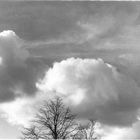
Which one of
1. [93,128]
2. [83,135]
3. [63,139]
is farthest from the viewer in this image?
[93,128]

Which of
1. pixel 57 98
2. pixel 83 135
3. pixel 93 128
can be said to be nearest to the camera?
pixel 57 98

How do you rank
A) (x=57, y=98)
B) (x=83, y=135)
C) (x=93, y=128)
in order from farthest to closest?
(x=93, y=128) < (x=83, y=135) < (x=57, y=98)

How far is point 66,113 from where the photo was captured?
44469 millimetres

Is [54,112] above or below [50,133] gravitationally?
above

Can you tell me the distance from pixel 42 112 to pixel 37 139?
361cm

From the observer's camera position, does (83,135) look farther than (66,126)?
Yes

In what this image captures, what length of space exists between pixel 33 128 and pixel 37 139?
1.53 m

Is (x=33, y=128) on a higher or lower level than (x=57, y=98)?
lower

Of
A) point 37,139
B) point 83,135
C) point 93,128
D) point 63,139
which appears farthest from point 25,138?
point 93,128

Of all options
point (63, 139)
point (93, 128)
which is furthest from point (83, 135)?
point (63, 139)

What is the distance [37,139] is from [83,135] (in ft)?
30.3

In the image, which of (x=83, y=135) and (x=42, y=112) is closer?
(x=42, y=112)

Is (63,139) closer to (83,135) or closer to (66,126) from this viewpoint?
(66,126)

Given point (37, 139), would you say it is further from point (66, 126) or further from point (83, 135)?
point (83, 135)
